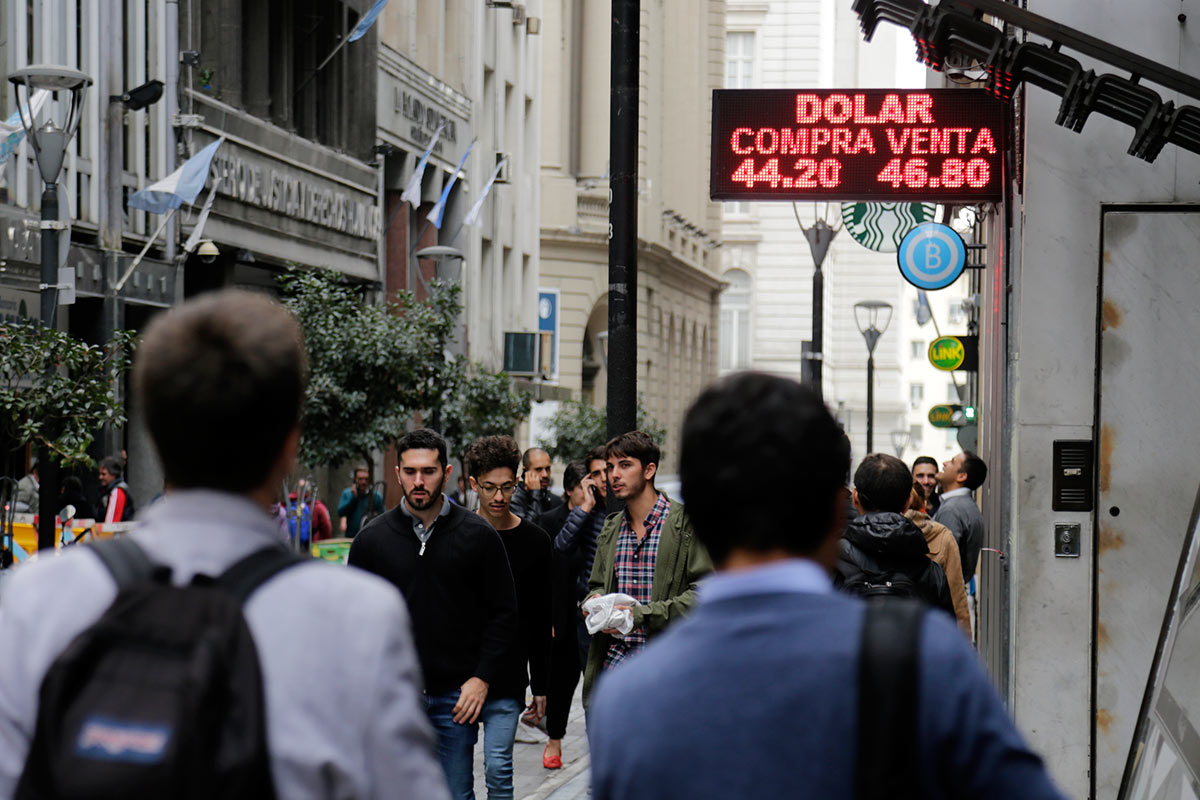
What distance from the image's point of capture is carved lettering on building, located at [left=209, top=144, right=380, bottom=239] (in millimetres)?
26453

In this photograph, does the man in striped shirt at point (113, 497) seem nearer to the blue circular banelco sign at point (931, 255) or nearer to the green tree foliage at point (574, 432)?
the blue circular banelco sign at point (931, 255)

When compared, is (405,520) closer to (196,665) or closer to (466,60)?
(196,665)

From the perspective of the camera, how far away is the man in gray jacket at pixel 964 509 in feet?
39.1

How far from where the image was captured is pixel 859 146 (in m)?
9.04

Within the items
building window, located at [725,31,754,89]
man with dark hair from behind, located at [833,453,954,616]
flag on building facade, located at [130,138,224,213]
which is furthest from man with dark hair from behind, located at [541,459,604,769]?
building window, located at [725,31,754,89]

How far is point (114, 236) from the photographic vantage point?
74.9 feet

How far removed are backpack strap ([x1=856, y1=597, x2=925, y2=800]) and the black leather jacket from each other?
4.54 meters

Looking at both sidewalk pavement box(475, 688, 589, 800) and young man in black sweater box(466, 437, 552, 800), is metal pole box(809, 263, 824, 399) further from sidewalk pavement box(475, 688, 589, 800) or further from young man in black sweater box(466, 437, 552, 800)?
young man in black sweater box(466, 437, 552, 800)

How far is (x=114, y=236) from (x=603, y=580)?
16.7 m

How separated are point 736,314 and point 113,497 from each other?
251 feet

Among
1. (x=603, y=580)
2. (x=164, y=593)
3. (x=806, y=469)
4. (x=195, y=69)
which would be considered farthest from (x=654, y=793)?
(x=195, y=69)

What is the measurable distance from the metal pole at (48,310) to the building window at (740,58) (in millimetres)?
77401

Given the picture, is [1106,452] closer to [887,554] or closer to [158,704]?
[887,554]

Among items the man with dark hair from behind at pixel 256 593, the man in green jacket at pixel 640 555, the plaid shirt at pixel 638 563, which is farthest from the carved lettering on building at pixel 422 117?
the man with dark hair from behind at pixel 256 593
